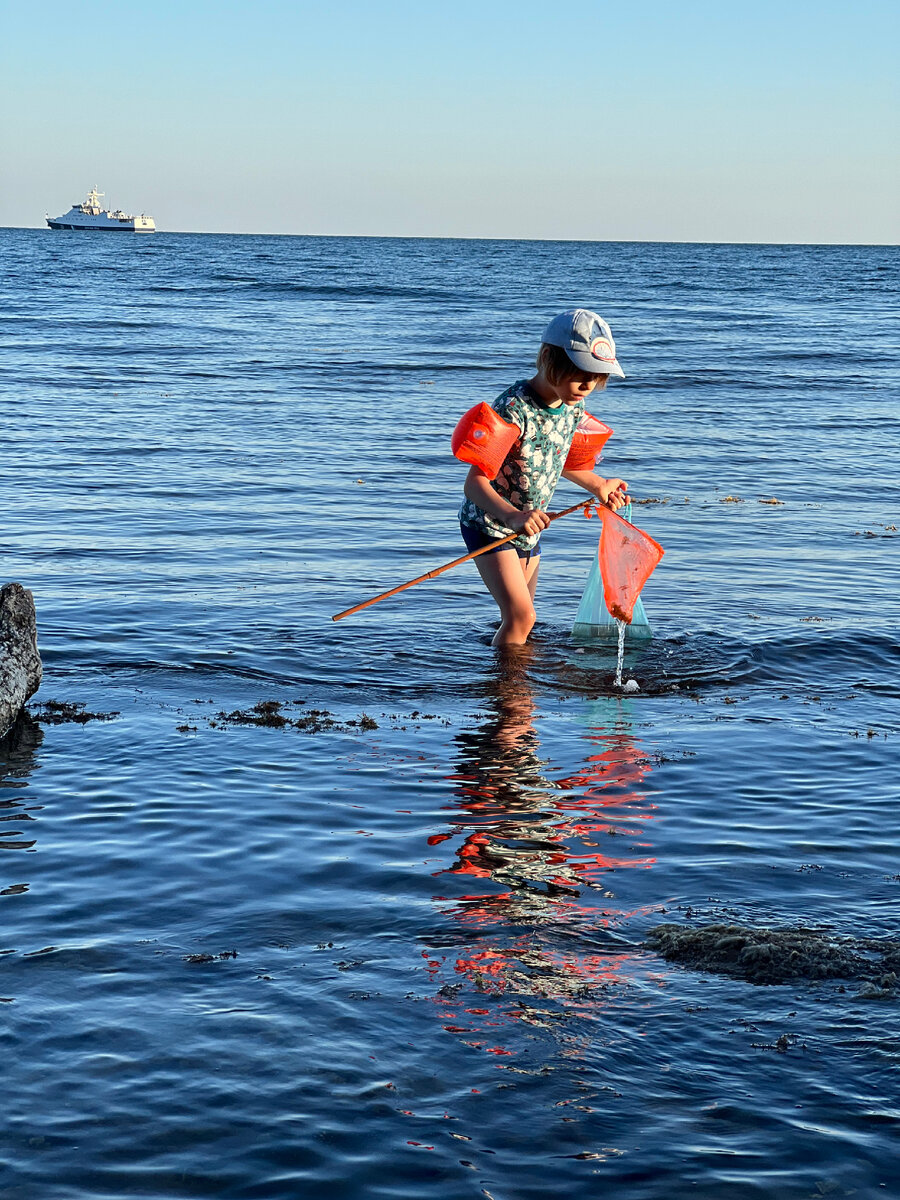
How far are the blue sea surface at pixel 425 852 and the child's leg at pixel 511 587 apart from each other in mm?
254

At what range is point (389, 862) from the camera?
A: 4.77 metres

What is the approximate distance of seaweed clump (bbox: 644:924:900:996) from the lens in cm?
387

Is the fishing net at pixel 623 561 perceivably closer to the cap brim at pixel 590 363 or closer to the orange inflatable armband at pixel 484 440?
the orange inflatable armband at pixel 484 440

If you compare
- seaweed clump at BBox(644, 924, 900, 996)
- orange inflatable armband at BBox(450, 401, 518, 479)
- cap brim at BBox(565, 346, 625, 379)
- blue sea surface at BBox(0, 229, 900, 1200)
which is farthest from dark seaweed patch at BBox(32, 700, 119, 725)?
seaweed clump at BBox(644, 924, 900, 996)

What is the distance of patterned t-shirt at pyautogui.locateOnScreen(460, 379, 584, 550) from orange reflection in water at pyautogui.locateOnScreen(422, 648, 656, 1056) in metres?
1.02

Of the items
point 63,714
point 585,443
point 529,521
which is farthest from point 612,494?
point 63,714

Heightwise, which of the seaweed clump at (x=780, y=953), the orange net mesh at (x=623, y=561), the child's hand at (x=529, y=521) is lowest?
the seaweed clump at (x=780, y=953)

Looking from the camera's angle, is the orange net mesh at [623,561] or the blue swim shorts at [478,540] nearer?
the blue swim shorts at [478,540]

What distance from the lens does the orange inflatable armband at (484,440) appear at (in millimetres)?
6438

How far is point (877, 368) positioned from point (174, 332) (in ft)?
55.1

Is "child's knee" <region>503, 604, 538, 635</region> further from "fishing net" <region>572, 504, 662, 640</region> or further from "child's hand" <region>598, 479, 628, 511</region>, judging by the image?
"child's hand" <region>598, 479, 628, 511</region>

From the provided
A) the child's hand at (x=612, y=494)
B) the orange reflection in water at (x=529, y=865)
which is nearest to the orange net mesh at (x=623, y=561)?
the child's hand at (x=612, y=494)

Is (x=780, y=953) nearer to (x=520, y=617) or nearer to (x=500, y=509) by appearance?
(x=500, y=509)

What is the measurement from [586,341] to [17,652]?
3201 mm
